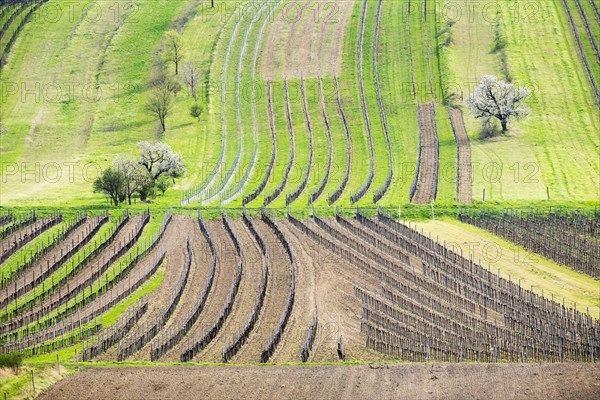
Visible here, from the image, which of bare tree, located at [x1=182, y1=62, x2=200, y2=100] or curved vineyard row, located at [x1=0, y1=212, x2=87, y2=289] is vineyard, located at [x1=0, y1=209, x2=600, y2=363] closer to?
curved vineyard row, located at [x1=0, y1=212, x2=87, y2=289]

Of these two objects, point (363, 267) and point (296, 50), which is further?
point (296, 50)

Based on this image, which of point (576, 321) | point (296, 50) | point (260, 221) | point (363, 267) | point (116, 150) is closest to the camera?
point (576, 321)

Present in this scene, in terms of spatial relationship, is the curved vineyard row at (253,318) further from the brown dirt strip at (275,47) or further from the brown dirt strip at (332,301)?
the brown dirt strip at (275,47)

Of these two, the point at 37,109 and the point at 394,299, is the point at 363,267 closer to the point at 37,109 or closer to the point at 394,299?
the point at 394,299

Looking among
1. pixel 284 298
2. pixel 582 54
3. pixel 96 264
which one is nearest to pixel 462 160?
pixel 582 54

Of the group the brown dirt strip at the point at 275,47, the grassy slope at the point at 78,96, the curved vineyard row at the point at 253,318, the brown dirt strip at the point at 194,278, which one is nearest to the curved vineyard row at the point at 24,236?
the grassy slope at the point at 78,96

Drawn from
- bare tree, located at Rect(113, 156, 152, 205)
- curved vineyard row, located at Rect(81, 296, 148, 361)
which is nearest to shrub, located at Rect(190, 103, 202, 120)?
bare tree, located at Rect(113, 156, 152, 205)

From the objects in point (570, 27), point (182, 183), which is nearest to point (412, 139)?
point (182, 183)
